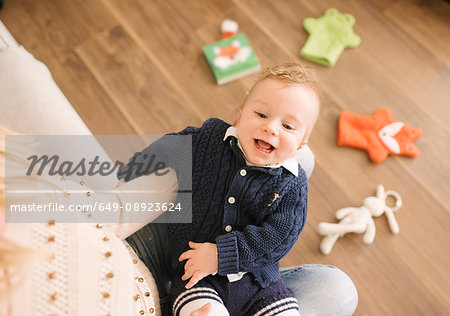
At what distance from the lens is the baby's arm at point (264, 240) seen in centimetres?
81

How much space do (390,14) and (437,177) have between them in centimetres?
72

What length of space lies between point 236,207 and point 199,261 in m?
0.14

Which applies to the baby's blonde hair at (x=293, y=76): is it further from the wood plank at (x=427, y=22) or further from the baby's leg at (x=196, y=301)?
the wood plank at (x=427, y=22)

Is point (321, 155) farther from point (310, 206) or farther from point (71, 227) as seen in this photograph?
point (71, 227)

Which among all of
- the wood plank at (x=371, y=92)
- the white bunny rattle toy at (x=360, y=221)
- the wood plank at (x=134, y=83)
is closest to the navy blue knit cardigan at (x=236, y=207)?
the white bunny rattle toy at (x=360, y=221)

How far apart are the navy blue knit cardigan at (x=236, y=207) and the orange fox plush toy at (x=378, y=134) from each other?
57 cm

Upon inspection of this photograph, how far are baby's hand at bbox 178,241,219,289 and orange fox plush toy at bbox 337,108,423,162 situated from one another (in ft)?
2.52

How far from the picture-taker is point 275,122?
0.83 m

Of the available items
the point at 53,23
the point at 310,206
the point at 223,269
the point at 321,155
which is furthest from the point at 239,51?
the point at 223,269

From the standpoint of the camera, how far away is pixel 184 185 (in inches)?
34.4

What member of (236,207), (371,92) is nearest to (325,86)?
(371,92)

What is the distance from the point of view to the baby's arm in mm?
807

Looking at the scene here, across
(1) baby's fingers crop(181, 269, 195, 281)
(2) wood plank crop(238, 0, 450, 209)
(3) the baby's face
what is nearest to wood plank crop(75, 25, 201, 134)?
(2) wood plank crop(238, 0, 450, 209)

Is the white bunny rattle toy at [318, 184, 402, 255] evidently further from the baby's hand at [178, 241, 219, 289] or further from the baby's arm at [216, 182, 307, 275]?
the baby's hand at [178, 241, 219, 289]
